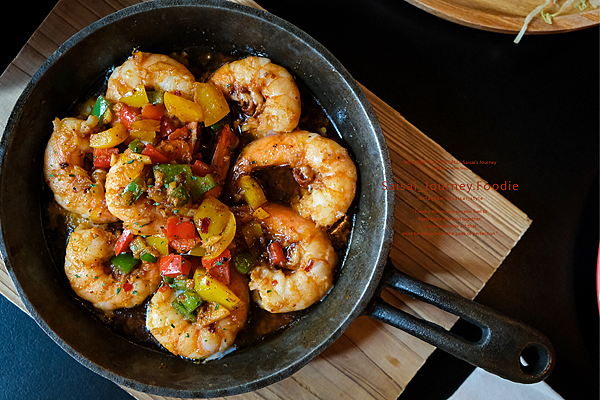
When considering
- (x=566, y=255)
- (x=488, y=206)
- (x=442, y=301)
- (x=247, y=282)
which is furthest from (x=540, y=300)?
(x=247, y=282)

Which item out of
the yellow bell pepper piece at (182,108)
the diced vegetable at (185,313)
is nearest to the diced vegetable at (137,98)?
the yellow bell pepper piece at (182,108)

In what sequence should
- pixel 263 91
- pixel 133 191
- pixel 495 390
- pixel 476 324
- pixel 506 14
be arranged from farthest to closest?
pixel 506 14
pixel 495 390
pixel 263 91
pixel 476 324
pixel 133 191

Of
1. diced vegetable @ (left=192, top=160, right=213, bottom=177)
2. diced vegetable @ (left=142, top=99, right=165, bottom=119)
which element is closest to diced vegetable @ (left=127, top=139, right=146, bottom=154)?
diced vegetable @ (left=142, top=99, right=165, bottom=119)

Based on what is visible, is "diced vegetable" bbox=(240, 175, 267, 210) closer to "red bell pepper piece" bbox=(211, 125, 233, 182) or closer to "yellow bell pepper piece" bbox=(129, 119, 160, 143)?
"red bell pepper piece" bbox=(211, 125, 233, 182)

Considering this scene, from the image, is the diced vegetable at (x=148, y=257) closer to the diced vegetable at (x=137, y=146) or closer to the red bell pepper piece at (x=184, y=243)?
the red bell pepper piece at (x=184, y=243)

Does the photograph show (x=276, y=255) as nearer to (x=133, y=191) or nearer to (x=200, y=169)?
(x=200, y=169)

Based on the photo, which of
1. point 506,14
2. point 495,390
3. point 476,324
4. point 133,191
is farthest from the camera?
point 506,14

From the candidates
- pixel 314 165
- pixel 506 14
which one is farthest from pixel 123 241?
pixel 506 14
